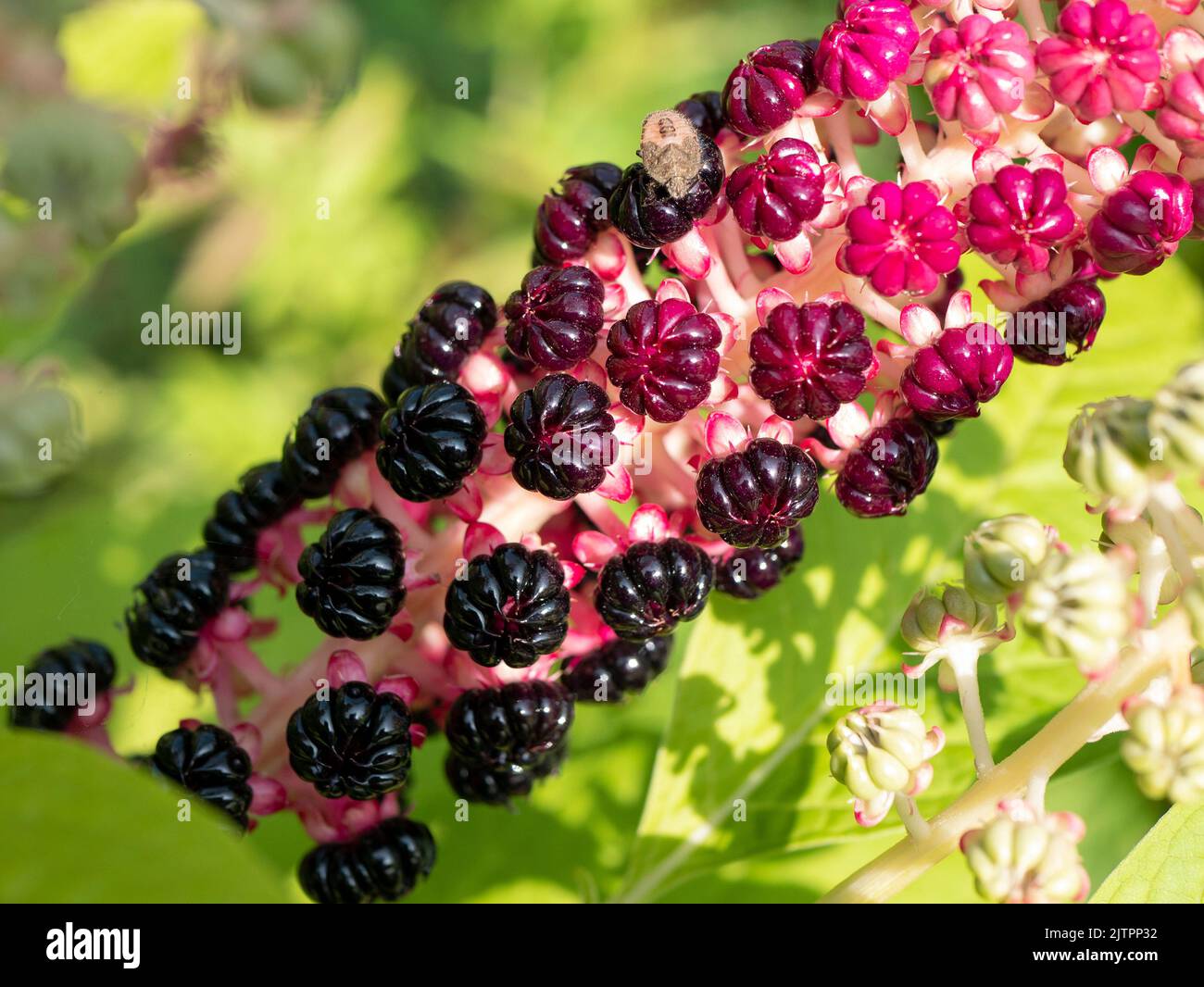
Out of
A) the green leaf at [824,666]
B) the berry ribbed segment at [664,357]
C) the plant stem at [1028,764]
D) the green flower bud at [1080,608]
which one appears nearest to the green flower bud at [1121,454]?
the green flower bud at [1080,608]

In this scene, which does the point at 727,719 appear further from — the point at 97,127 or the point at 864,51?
the point at 97,127

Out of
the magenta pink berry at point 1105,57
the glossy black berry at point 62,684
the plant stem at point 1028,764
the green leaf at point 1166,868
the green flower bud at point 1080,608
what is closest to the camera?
the green flower bud at point 1080,608

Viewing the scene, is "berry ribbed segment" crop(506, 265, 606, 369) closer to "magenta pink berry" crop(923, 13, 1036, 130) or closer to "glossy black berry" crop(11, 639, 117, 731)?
"magenta pink berry" crop(923, 13, 1036, 130)

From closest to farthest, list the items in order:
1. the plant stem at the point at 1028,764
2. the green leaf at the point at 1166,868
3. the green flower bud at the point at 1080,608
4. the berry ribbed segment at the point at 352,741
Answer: the green flower bud at the point at 1080,608 → the plant stem at the point at 1028,764 → the green leaf at the point at 1166,868 → the berry ribbed segment at the point at 352,741

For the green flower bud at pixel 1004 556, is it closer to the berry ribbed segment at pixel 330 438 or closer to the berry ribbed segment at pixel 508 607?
the berry ribbed segment at pixel 508 607

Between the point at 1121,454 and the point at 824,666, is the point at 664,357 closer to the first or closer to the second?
the point at 1121,454

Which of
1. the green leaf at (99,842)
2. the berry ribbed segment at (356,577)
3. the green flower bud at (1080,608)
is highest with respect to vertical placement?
the green flower bud at (1080,608)

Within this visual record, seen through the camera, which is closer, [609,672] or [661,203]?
[661,203]

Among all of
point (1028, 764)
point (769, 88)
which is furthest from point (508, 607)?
point (769, 88)
